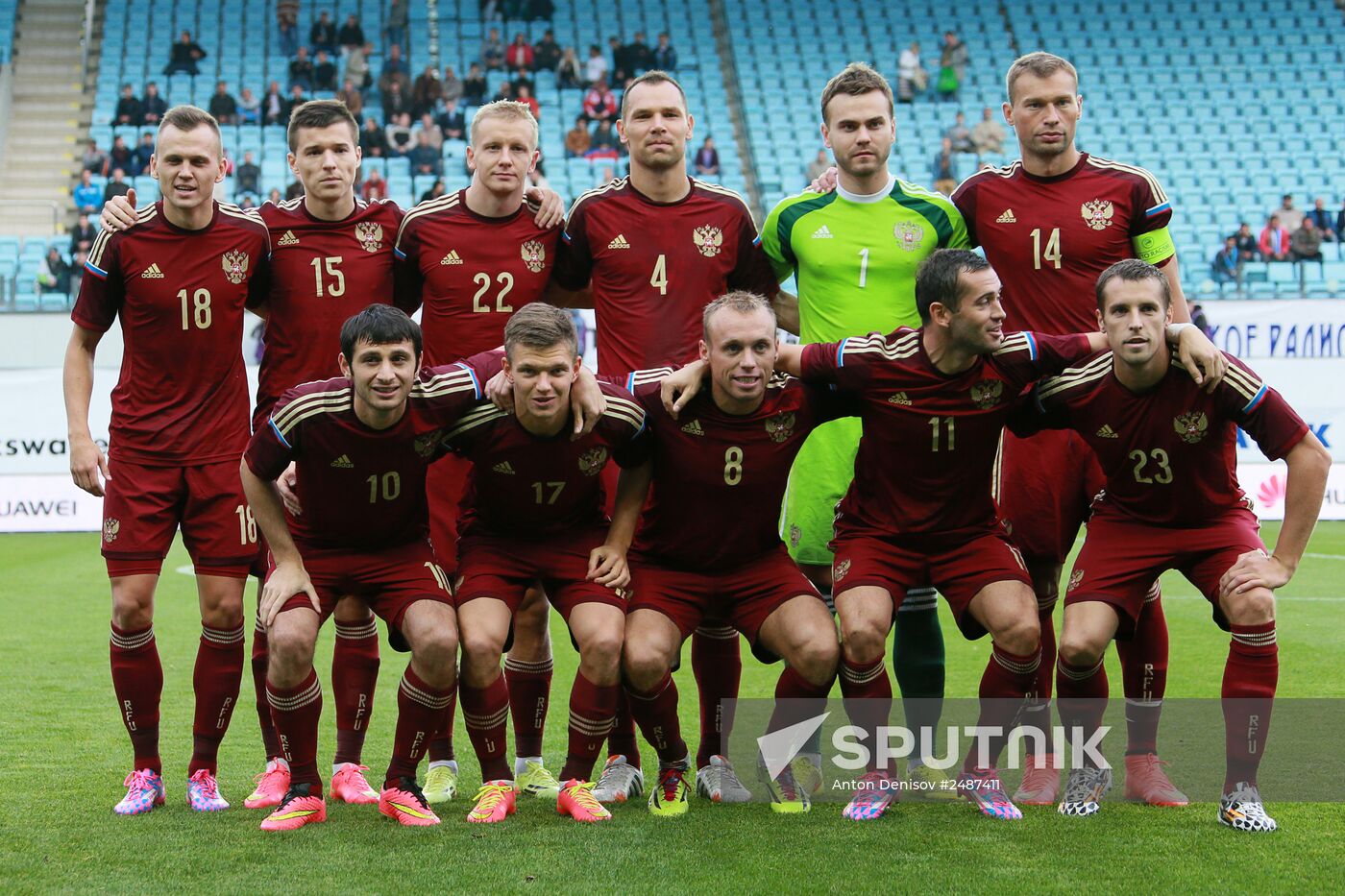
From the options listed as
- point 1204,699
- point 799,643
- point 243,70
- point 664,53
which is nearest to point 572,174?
point 664,53

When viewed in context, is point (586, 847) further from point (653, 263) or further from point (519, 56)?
point (519, 56)

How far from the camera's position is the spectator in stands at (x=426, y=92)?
2197 centimetres

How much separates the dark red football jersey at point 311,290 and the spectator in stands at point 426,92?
1726cm

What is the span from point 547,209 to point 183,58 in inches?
781

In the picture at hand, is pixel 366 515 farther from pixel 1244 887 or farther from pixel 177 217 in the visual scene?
pixel 1244 887

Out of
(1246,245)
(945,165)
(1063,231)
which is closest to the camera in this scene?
(1063,231)

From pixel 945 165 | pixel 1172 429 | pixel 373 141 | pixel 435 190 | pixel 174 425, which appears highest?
pixel 373 141

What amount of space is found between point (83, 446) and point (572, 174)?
16.6 meters

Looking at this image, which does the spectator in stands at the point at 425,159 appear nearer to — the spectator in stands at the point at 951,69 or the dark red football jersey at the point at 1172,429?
the spectator in stands at the point at 951,69

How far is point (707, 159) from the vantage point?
68.5ft

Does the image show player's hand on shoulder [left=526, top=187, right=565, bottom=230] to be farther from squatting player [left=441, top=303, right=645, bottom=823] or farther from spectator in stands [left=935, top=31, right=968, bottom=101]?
spectator in stands [left=935, top=31, right=968, bottom=101]

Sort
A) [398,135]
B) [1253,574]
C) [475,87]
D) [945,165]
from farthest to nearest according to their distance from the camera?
[475,87] → [398,135] → [945,165] → [1253,574]

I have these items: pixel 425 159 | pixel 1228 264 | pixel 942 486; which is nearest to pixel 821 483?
A: pixel 942 486

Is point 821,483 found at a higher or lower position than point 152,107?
lower
